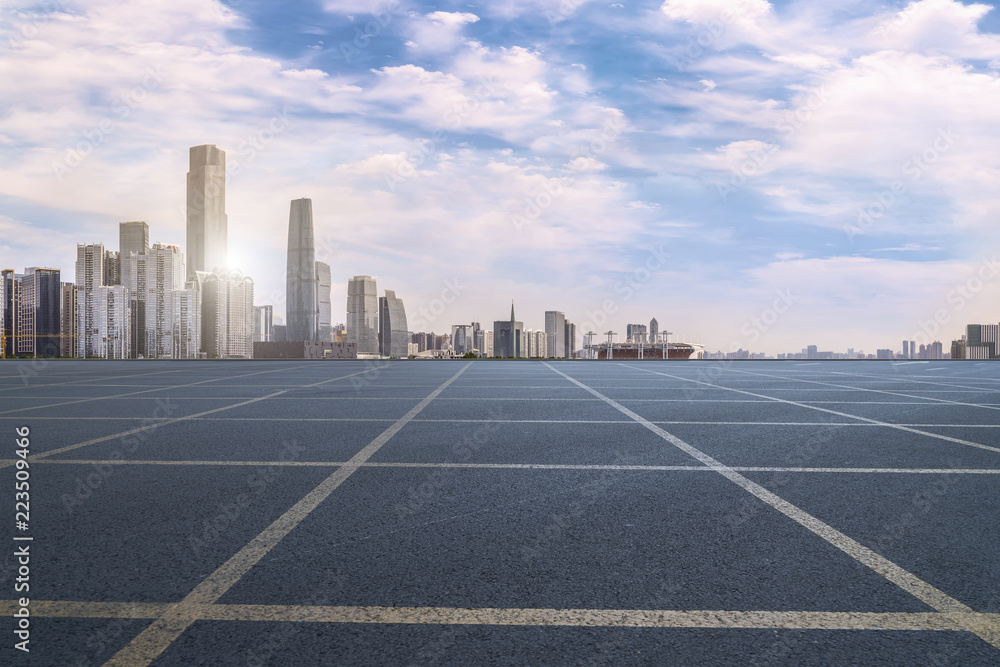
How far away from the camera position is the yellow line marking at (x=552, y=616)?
2.61m

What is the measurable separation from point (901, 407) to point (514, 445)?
29.0 feet

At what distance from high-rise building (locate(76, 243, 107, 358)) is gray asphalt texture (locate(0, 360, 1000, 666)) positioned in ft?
389

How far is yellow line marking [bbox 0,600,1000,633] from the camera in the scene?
2.61 metres

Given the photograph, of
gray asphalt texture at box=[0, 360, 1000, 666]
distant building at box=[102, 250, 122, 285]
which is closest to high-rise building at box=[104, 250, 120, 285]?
distant building at box=[102, 250, 122, 285]

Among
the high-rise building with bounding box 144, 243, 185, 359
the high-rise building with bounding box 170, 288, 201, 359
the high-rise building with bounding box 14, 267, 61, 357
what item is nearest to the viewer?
the high-rise building with bounding box 14, 267, 61, 357

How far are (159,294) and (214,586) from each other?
16402cm

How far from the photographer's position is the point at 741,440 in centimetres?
743

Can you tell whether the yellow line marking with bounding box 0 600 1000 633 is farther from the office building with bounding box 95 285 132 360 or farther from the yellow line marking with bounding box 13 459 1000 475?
the office building with bounding box 95 285 132 360

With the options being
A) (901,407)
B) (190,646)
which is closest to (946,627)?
(190,646)

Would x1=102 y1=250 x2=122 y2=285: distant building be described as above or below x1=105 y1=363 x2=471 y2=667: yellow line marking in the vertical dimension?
above

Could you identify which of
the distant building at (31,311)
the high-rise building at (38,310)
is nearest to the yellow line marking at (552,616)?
the distant building at (31,311)

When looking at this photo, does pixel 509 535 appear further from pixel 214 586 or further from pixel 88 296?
pixel 88 296

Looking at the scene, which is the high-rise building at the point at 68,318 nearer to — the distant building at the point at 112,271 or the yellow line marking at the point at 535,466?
the distant building at the point at 112,271

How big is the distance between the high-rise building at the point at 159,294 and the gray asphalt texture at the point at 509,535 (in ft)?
502
